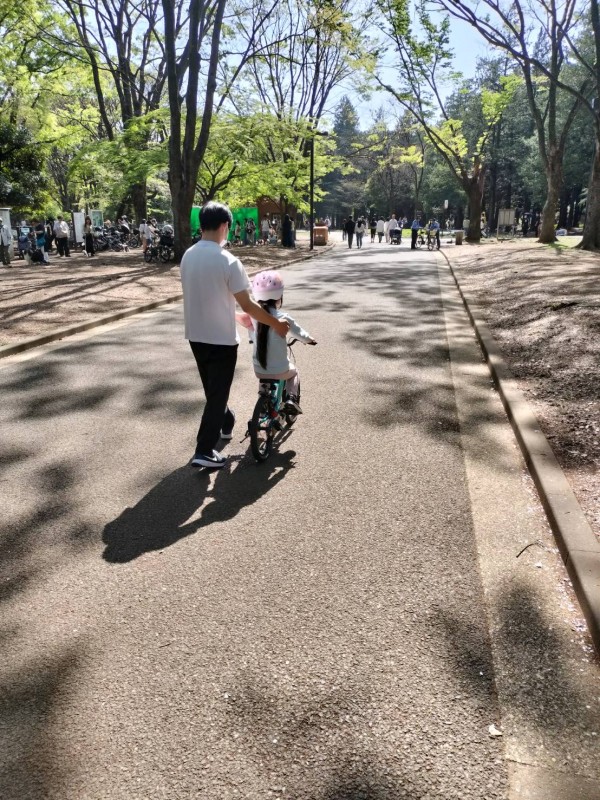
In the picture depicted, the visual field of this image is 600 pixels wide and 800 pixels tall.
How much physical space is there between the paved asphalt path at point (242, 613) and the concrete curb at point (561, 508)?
480mm

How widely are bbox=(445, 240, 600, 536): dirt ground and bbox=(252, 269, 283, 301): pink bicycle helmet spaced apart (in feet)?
7.99

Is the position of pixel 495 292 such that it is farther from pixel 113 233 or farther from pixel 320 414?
pixel 113 233

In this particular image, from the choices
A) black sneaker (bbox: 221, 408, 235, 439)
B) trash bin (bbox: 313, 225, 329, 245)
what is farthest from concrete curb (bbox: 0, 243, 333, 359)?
trash bin (bbox: 313, 225, 329, 245)

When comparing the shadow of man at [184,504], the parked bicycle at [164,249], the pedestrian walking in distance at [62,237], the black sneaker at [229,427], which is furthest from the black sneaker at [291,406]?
the pedestrian walking in distance at [62,237]

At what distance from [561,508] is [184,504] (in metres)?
2.37

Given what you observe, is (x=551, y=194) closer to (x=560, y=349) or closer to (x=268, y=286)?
(x=560, y=349)

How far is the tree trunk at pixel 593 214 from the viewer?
20.4 meters

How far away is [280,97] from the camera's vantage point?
3716cm

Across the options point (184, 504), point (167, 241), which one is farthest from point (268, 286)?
point (167, 241)

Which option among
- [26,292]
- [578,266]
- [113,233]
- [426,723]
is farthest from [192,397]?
[113,233]

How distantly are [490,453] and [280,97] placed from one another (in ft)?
124

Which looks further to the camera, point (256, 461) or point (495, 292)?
point (495, 292)

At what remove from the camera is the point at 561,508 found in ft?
11.7

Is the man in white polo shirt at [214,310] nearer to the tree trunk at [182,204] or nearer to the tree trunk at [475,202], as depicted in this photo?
the tree trunk at [182,204]
